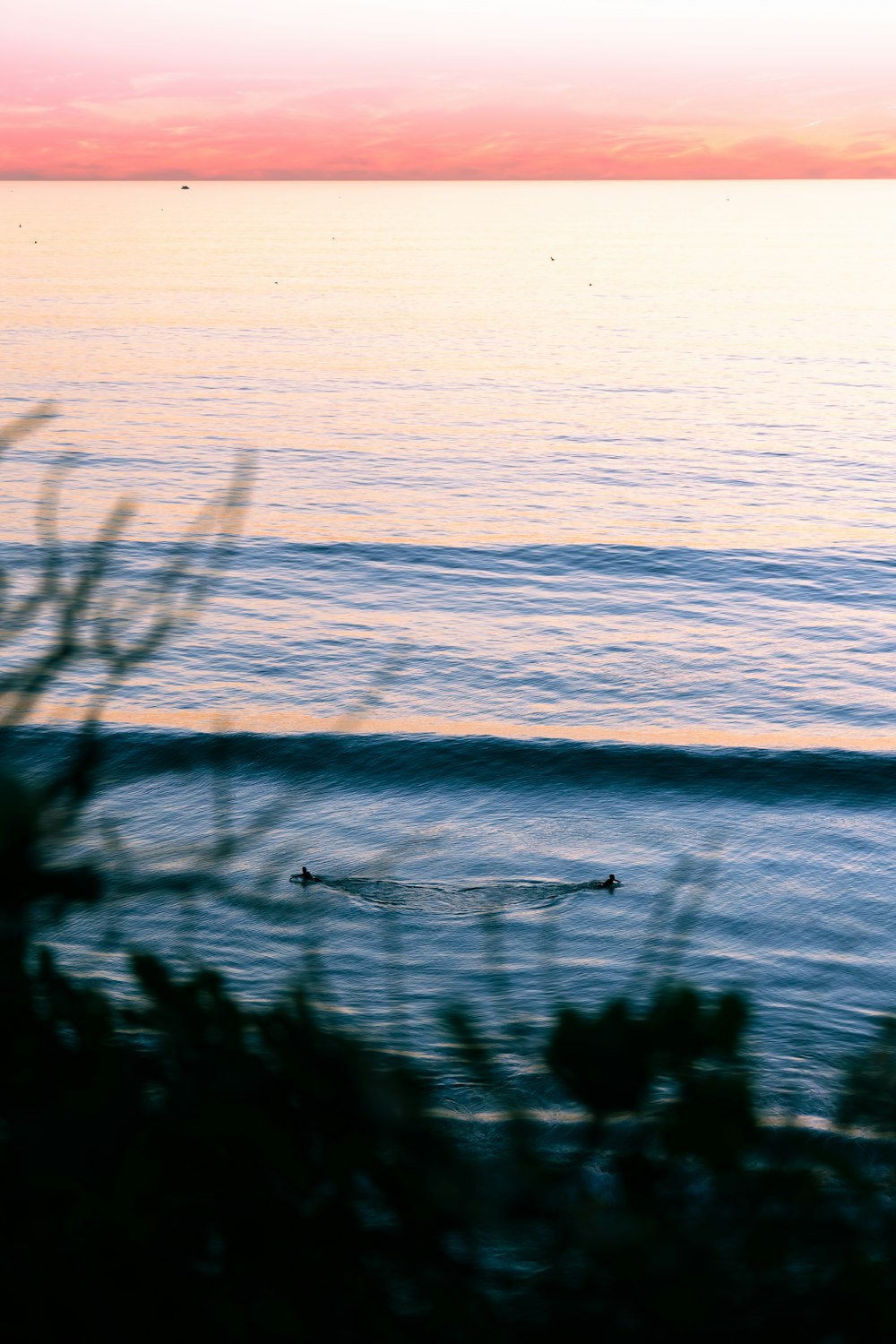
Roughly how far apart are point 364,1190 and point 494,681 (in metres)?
24.3

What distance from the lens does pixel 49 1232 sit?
3.50 meters

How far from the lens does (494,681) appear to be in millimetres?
28141

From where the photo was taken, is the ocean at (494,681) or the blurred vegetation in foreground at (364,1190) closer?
the blurred vegetation in foreground at (364,1190)

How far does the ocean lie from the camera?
16.1m

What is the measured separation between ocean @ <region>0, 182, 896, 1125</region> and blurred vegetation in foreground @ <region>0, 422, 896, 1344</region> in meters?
0.29

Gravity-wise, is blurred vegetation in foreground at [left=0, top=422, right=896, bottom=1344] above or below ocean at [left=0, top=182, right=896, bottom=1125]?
above

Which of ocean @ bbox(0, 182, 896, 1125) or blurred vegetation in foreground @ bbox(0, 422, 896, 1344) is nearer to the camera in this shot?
blurred vegetation in foreground @ bbox(0, 422, 896, 1344)

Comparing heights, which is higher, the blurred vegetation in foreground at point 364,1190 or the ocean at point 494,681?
the blurred vegetation in foreground at point 364,1190

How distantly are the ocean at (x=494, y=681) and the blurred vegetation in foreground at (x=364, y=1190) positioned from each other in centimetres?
29

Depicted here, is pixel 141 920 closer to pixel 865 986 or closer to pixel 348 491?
pixel 865 986

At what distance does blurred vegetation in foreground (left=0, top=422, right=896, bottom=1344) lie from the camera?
3523 mm

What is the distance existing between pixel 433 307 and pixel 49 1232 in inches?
3534

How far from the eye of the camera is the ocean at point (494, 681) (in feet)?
52.9

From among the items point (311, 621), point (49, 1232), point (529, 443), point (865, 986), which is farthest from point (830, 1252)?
point (529, 443)
